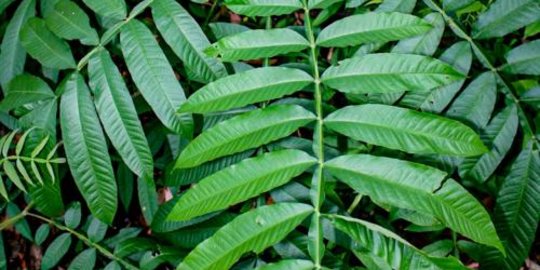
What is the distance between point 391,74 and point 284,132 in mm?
292

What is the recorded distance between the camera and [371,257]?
139 centimetres

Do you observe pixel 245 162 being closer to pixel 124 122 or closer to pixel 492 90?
pixel 124 122

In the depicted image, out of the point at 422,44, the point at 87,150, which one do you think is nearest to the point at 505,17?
the point at 422,44

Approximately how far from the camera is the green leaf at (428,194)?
3.70 feet

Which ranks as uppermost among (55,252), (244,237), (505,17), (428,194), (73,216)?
(505,17)

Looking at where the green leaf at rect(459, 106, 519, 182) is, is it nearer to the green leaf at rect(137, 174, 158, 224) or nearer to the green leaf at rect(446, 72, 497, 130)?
the green leaf at rect(446, 72, 497, 130)

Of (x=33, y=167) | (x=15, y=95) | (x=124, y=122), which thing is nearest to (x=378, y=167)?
(x=124, y=122)

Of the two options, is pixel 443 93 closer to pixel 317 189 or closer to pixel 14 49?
pixel 317 189

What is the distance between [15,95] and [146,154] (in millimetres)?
495

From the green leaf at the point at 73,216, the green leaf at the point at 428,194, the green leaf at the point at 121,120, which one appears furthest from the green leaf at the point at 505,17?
the green leaf at the point at 73,216

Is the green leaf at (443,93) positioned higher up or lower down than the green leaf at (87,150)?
higher up

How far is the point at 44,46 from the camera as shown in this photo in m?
1.65

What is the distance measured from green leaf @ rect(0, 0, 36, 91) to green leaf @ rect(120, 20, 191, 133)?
602 mm

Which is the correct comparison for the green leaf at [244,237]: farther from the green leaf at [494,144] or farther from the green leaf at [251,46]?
the green leaf at [494,144]
